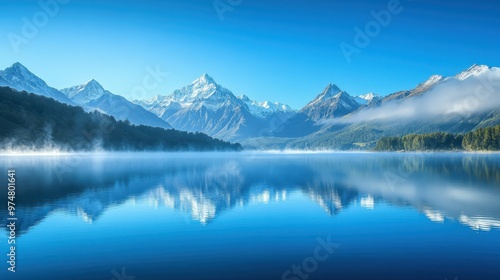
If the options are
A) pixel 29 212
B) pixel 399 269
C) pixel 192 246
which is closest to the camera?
pixel 399 269

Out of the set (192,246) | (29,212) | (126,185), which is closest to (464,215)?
(192,246)

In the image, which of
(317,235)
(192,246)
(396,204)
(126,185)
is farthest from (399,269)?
(126,185)

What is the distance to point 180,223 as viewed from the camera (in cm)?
3972

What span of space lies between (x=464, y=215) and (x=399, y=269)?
22563 millimetres

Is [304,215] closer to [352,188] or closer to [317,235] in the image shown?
[317,235]

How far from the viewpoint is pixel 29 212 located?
43.1 m

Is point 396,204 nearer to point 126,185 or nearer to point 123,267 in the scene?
point 123,267

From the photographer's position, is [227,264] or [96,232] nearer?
[227,264]

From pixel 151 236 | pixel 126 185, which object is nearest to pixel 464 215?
pixel 151 236

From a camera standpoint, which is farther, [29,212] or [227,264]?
[29,212]

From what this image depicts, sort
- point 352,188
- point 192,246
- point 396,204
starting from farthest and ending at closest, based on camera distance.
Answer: point 352,188, point 396,204, point 192,246

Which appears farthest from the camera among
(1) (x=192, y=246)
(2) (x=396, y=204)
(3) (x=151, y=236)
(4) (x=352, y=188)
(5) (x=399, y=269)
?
(4) (x=352, y=188)

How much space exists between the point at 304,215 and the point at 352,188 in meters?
28.3

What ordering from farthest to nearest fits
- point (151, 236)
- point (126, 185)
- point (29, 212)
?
1. point (126, 185)
2. point (29, 212)
3. point (151, 236)
